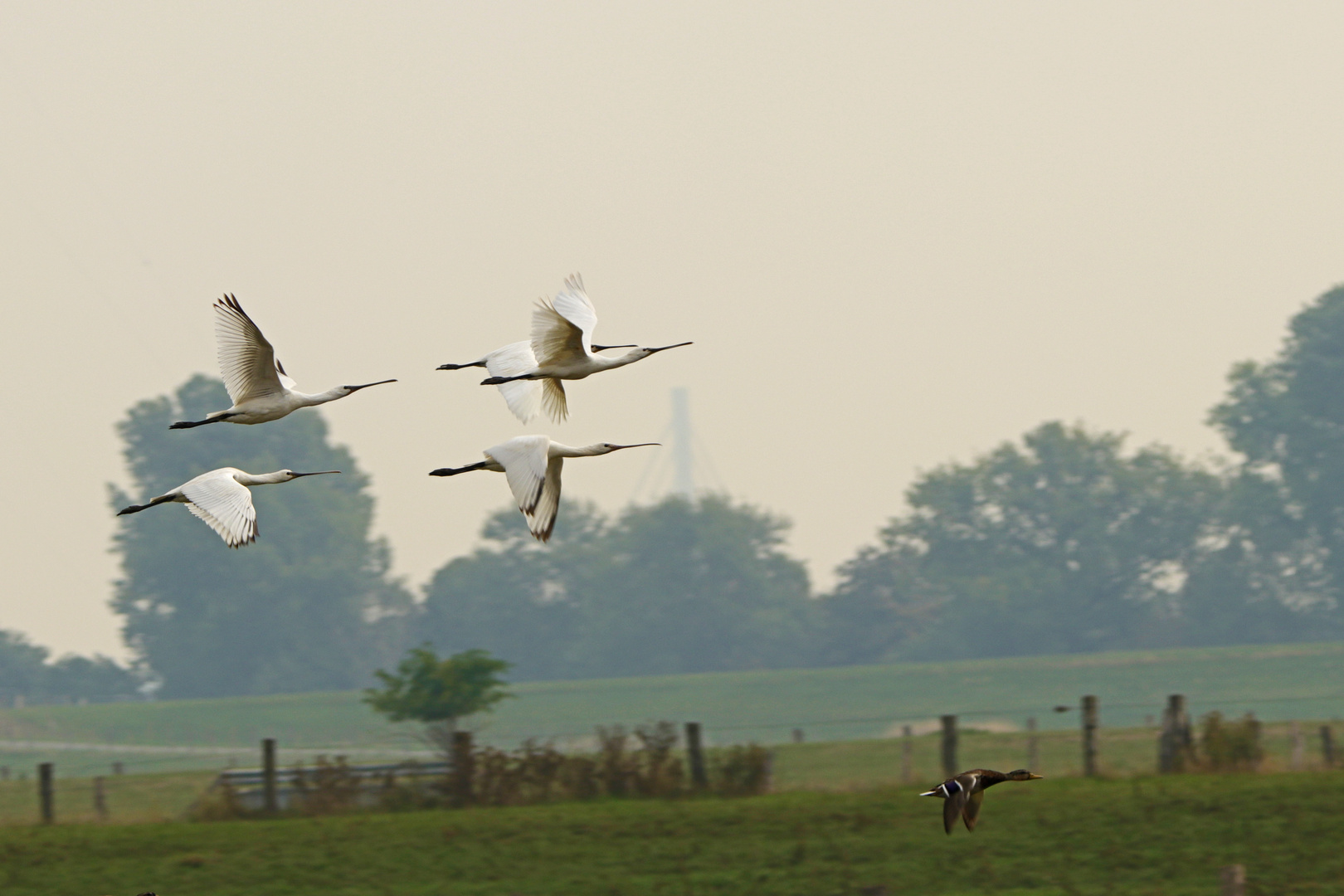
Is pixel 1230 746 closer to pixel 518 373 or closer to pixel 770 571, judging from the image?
pixel 518 373

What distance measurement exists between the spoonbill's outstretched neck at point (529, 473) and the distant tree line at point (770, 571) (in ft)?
318

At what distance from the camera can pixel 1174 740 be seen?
995 inches

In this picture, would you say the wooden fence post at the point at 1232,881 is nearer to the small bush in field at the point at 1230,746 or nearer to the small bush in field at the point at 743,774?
the small bush in field at the point at 1230,746

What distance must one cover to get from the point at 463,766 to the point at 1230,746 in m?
10.2

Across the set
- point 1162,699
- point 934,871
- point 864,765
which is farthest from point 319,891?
point 1162,699

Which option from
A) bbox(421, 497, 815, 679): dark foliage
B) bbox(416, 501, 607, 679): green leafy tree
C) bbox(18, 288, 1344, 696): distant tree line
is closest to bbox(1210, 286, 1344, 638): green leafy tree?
bbox(18, 288, 1344, 696): distant tree line

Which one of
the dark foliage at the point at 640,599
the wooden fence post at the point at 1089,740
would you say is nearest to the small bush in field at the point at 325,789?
the wooden fence post at the point at 1089,740

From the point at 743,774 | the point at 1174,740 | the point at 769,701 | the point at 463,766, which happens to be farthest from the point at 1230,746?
the point at 769,701

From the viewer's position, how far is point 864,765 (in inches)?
1585

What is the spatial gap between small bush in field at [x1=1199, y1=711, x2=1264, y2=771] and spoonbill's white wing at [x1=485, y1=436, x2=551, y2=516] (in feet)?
49.1

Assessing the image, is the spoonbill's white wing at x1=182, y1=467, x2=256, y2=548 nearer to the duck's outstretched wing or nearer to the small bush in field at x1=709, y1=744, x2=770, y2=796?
the duck's outstretched wing

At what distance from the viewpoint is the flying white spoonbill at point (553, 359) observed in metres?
13.7

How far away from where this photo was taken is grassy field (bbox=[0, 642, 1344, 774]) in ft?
309

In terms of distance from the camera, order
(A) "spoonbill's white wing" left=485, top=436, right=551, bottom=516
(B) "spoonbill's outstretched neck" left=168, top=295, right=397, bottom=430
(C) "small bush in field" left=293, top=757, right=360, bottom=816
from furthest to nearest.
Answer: (C) "small bush in field" left=293, top=757, right=360, bottom=816 → (B) "spoonbill's outstretched neck" left=168, top=295, right=397, bottom=430 → (A) "spoonbill's white wing" left=485, top=436, right=551, bottom=516
